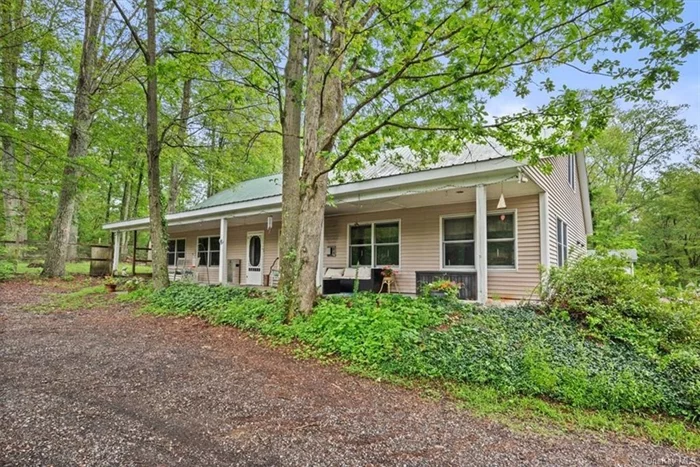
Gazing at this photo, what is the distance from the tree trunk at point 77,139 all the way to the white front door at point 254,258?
5930 mm

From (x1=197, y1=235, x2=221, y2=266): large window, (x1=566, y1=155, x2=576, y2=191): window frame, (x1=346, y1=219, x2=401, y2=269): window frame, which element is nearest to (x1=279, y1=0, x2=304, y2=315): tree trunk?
(x1=346, y1=219, x2=401, y2=269): window frame

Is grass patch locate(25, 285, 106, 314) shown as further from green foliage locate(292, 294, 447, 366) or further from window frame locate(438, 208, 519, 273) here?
window frame locate(438, 208, 519, 273)

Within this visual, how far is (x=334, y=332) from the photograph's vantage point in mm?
4805

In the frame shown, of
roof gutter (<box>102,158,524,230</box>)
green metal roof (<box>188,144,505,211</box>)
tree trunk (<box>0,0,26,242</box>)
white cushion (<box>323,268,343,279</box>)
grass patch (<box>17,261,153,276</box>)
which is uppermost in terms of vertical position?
tree trunk (<box>0,0,26,242</box>)

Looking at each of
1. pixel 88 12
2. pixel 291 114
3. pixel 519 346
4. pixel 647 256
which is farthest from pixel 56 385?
pixel 647 256

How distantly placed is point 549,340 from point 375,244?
18.9 feet

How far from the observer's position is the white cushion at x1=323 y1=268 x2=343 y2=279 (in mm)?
9522

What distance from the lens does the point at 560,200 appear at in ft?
29.0

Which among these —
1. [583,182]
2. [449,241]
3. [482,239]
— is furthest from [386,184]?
[583,182]

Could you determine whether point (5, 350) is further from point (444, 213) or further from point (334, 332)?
point (444, 213)

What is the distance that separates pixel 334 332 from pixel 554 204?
6286 millimetres

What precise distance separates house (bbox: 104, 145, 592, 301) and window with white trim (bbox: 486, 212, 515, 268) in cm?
2

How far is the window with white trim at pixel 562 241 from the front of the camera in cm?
857

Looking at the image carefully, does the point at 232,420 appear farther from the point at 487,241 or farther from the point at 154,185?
the point at 154,185
